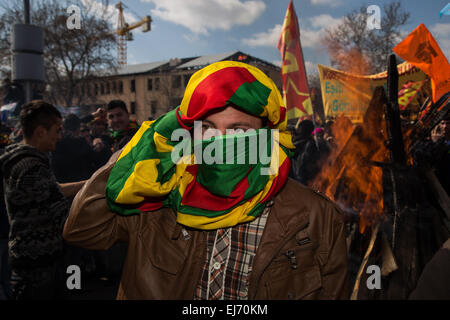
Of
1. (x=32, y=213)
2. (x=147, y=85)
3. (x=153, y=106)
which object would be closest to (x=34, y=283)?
(x=32, y=213)

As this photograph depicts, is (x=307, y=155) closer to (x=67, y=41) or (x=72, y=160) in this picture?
(x=72, y=160)

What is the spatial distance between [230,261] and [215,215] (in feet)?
0.77

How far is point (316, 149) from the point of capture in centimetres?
584

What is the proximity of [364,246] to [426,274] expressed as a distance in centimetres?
241

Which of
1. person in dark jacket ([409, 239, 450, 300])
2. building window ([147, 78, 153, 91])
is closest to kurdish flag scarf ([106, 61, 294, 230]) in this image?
person in dark jacket ([409, 239, 450, 300])

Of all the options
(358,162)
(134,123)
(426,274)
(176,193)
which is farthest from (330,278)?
(134,123)

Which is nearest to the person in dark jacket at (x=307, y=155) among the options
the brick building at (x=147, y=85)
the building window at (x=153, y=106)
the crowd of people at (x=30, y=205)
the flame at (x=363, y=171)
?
the flame at (x=363, y=171)

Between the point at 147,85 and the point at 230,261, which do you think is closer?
the point at 230,261

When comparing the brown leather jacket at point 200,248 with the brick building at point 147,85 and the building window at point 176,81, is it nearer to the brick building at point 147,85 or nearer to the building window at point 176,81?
the building window at point 176,81

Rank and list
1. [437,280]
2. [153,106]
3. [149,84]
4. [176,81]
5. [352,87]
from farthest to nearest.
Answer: [149,84] → [153,106] → [176,81] → [352,87] → [437,280]

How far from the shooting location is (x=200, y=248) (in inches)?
57.2

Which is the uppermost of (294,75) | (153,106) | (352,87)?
(153,106)

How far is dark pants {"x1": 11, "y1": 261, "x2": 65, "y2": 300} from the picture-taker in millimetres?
2273

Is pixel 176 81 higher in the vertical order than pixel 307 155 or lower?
higher
